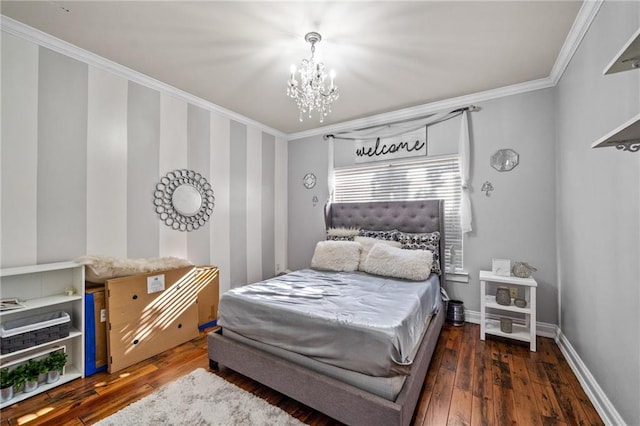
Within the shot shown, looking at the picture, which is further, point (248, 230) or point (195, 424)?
point (248, 230)

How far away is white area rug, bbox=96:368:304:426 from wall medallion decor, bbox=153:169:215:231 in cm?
Answer: 170

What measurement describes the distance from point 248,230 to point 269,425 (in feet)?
8.83

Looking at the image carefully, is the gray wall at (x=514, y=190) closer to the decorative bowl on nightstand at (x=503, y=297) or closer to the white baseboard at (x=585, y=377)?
the white baseboard at (x=585, y=377)

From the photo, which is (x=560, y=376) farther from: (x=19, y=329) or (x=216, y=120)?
(x=216, y=120)

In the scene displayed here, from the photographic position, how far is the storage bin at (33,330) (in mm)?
1825

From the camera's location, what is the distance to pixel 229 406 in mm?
1785

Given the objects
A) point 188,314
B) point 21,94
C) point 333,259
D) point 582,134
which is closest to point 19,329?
point 188,314

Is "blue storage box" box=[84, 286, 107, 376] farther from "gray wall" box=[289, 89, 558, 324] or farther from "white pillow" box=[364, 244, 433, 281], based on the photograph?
"gray wall" box=[289, 89, 558, 324]

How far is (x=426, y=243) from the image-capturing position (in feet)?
10.3

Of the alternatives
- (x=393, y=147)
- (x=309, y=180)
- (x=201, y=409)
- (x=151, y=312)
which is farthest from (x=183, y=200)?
(x=393, y=147)

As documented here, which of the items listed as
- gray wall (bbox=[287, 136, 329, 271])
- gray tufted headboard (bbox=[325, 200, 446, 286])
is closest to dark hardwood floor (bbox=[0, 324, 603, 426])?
gray tufted headboard (bbox=[325, 200, 446, 286])

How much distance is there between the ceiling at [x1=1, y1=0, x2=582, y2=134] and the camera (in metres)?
1.85

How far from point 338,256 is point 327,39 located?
2238 mm

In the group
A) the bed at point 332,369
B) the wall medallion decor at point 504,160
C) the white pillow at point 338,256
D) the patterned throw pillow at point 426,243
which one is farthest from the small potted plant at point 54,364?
the wall medallion decor at point 504,160
